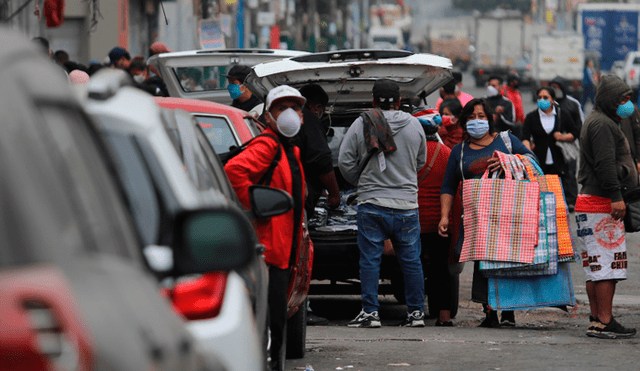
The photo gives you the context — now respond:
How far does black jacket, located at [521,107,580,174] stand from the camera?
14.6 meters

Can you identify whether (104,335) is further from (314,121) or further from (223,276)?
(314,121)

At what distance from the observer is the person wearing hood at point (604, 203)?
25.1 ft

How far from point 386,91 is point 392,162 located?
54 cm

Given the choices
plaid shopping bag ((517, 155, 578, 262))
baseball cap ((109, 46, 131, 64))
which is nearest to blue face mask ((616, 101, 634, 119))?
plaid shopping bag ((517, 155, 578, 262))

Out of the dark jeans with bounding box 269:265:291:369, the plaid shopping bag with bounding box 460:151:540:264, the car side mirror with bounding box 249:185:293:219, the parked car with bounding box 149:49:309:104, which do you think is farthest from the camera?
the parked car with bounding box 149:49:309:104

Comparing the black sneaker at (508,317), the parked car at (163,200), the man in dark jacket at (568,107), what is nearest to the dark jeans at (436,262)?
the black sneaker at (508,317)

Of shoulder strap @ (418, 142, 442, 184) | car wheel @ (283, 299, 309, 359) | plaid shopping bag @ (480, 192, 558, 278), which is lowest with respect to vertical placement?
car wheel @ (283, 299, 309, 359)

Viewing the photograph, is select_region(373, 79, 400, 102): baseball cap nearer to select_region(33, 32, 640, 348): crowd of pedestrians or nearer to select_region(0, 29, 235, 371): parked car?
select_region(33, 32, 640, 348): crowd of pedestrians

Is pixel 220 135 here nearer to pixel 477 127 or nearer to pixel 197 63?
pixel 477 127

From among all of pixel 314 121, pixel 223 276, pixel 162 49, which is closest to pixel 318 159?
pixel 314 121

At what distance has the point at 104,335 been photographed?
185 cm

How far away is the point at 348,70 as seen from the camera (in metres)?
8.39

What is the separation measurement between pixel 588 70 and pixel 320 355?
29794 millimetres

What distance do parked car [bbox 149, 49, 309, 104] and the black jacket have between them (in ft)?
14.2
